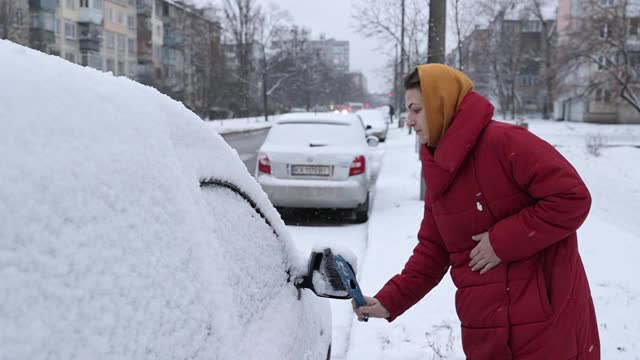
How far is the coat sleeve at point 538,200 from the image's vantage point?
6.65ft

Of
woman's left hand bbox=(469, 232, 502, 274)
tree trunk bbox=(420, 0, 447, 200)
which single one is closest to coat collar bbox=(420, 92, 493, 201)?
woman's left hand bbox=(469, 232, 502, 274)

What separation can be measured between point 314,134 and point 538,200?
726cm

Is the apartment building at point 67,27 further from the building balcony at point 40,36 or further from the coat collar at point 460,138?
the coat collar at point 460,138

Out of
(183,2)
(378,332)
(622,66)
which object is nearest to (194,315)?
(378,332)

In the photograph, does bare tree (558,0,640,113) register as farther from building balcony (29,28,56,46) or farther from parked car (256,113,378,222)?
building balcony (29,28,56,46)

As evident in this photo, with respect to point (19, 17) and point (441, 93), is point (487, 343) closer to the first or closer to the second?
point (441, 93)

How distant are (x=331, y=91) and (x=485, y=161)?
102724 mm

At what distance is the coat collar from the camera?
2.16 metres

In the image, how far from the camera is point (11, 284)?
997mm

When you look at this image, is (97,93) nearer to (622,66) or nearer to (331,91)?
(622,66)

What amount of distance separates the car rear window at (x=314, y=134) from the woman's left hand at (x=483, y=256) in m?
6.94

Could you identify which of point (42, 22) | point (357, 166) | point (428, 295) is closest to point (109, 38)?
point (42, 22)

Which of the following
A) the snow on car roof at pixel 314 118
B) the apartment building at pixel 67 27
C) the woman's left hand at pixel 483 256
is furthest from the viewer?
the apartment building at pixel 67 27

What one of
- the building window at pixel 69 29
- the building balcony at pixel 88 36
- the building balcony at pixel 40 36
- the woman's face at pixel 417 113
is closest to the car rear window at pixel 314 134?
the woman's face at pixel 417 113
